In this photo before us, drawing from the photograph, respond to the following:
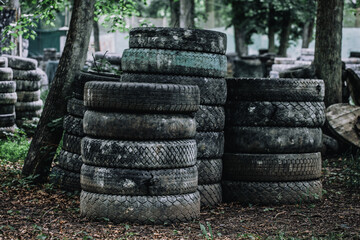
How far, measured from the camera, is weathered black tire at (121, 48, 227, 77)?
5.92m

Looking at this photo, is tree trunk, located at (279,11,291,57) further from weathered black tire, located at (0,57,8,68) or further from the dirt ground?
the dirt ground

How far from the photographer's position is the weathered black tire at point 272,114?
636 cm

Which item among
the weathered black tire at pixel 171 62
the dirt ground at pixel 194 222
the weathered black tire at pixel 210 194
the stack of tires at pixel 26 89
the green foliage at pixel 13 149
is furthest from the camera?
the stack of tires at pixel 26 89

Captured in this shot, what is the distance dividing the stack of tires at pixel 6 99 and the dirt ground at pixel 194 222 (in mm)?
4236

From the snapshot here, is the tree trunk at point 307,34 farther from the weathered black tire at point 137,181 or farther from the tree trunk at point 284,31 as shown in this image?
the weathered black tire at point 137,181

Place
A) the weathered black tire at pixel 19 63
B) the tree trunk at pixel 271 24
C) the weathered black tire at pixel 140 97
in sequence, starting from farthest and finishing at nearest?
the tree trunk at pixel 271 24, the weathered black tire at pixel 19 63, the weathered black tire at pixel 140 97

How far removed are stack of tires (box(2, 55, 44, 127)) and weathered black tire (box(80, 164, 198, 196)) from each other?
7628mm

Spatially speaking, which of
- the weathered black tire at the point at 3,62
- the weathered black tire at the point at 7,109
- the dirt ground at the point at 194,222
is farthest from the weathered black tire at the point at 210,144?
the weathered black tire at the point at 3,62

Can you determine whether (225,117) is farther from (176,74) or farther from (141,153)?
(141,153)

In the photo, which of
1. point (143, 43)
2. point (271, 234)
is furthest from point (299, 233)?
point (143, 43)

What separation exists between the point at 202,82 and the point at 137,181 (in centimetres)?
140

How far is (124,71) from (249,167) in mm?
1700

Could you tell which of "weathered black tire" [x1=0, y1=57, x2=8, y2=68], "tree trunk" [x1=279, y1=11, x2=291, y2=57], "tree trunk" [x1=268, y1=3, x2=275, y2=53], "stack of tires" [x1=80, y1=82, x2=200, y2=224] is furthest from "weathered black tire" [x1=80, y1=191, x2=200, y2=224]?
"tree trunk" [x1=279, y1=11, x2=291, y2=57]

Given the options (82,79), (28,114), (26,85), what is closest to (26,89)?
(26,85)
